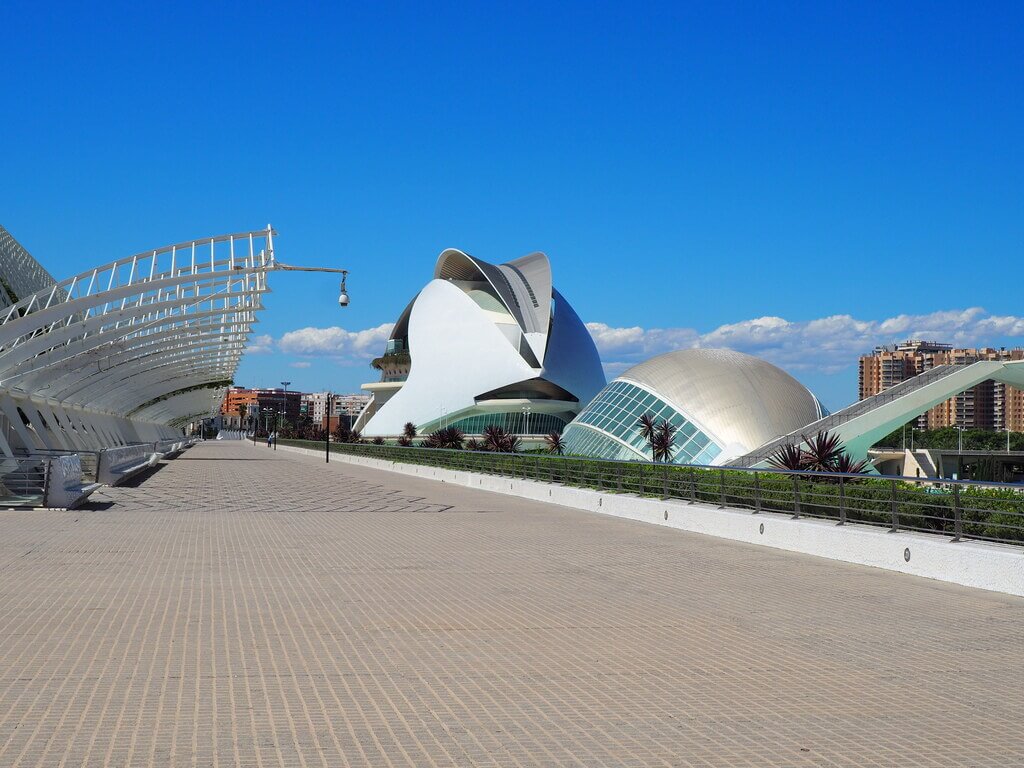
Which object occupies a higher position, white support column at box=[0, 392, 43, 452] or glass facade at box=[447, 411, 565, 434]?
glass facade at box=[447, 411, 565, 434]

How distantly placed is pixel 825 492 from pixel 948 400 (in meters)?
135

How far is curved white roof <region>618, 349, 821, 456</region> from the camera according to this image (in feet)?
127

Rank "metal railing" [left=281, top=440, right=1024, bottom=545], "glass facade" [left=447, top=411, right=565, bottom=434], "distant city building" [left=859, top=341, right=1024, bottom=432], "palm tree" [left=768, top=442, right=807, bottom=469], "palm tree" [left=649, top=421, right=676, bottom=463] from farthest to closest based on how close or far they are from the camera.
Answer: "distant city building" [left=859, top=341, right=1024, bottom=432]
"glass facade" [left=447, top=411, right=565, bottom=434]
"palm tree" [left=649, top=421, right=676, bottom=463]
"palm tree" [left=768, top=442, right=807, bottom=469]
"metal railing" [left=281, top=440, right=1024, bottom=545]

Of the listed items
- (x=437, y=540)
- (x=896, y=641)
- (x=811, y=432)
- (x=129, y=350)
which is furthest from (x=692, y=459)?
(x=896, y=641)

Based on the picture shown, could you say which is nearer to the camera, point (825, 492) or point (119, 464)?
point (825, 492)

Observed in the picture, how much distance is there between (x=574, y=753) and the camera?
4629 mm

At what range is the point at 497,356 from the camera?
247 ft

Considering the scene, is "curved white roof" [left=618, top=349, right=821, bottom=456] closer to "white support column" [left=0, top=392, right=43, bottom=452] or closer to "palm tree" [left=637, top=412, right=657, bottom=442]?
"palm tree" [left=637, top=412, right=657, bottom=442]

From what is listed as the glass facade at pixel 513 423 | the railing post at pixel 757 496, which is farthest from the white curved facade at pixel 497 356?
the railing post at pixel 757 496

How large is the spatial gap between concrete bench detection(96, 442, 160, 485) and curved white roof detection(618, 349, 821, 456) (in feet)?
63.9

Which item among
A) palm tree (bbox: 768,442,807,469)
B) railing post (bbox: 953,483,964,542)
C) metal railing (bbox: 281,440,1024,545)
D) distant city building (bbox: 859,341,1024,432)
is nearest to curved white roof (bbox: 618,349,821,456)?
palm tree (bbox: 768,442,807,469)

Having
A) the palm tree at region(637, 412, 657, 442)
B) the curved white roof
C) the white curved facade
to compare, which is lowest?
the palm tree at region(637, 412, 657, 442)

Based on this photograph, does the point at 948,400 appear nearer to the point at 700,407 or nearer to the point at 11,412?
the point at 700,407

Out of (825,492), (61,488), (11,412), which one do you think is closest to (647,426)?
(11,412)
